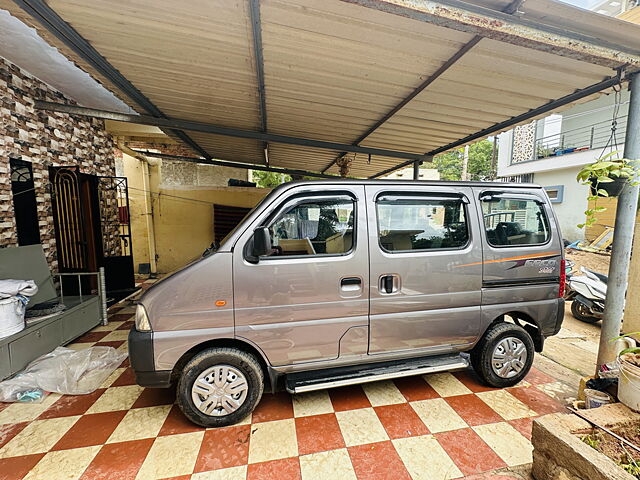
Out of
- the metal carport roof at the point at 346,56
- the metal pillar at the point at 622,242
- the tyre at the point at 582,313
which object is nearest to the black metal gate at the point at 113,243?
the metal carport roof at the point at 346,56

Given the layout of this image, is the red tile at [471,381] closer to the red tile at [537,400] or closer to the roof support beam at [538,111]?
the red tile at [537,400]

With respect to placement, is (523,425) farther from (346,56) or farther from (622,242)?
(346,56)

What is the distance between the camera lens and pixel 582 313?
4941 mm

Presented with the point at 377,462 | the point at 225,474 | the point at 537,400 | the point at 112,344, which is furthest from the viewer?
the point at 112,344

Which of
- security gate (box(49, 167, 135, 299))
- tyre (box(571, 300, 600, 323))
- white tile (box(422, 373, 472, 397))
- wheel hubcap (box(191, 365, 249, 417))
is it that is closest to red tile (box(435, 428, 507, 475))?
white tile (box(422, 373, 472, 397))

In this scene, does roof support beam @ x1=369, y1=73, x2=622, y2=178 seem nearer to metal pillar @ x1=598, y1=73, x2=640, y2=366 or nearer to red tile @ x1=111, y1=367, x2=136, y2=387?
metal pillar @ x1=598, y1=73, x2=640, y2=366

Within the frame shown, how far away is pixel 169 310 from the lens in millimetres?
2152

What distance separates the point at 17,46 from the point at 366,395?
5.48m

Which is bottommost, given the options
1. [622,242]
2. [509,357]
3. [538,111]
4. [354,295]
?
[509,357]

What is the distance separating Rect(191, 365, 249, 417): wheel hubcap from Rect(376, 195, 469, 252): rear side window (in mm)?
1681

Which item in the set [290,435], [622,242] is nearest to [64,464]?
[290,435]

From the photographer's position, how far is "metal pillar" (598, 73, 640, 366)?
253 cm

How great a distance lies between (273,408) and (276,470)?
0.63 metres

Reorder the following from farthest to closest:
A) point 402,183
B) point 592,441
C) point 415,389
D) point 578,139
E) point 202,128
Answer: point 578,139 → point 202,128 → point 415,389 → point 402,183 → point 592,441
